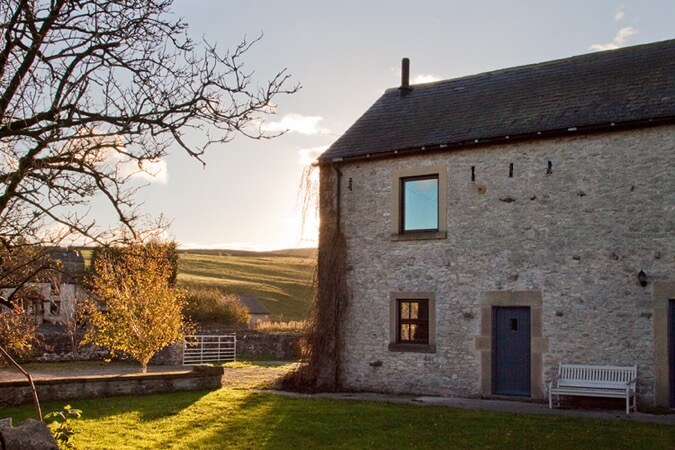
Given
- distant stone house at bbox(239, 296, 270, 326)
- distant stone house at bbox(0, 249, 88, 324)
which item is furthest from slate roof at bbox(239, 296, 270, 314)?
distant stone house at bbox(0, 249, 88, 324)

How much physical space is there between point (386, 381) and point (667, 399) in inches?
244

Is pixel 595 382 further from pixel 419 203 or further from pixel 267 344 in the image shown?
pixel 267 344

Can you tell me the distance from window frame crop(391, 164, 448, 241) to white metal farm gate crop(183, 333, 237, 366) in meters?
13.1

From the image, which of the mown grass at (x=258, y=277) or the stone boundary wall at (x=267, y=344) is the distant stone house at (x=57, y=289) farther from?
the mown grass at (x=258, y=277)

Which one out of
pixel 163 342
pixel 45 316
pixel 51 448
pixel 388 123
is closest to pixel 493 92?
pixel 388 123

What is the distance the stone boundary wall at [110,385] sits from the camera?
49.6ft

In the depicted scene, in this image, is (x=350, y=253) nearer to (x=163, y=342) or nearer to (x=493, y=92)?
(x=493, y=92)

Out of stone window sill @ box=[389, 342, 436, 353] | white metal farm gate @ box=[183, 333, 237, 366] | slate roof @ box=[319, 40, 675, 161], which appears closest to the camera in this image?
slate roof @ box=[319, 40, 675, 161]

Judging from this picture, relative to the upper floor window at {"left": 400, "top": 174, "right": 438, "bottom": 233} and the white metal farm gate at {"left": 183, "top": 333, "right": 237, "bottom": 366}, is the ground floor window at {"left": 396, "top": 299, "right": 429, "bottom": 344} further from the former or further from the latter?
the white metal farm gate at {"left": 183, "top": 333, "right": 237, "bottom": 366}

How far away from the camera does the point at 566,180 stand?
16484mm

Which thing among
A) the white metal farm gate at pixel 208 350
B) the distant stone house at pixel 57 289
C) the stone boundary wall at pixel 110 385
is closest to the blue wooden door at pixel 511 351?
the stone boundary wall at pixel 110 385

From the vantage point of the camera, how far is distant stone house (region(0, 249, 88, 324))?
904cm

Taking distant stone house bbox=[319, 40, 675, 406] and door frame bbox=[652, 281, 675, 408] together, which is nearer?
door frame bbox=[652, 281, 675, 408]

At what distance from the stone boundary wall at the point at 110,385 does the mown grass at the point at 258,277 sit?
46221mm
